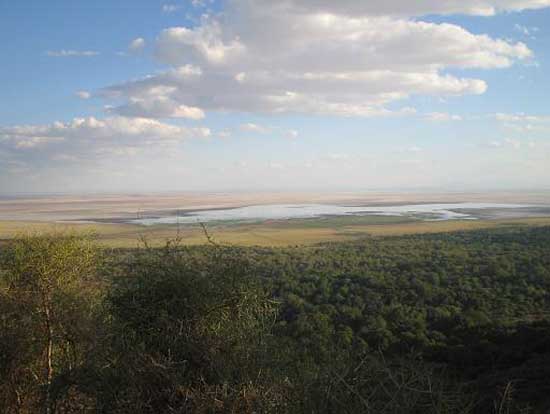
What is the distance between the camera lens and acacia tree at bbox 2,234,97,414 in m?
10.5

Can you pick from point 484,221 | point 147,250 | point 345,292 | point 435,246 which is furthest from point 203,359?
point 484,221

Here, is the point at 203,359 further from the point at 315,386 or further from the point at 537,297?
the point at 537,297

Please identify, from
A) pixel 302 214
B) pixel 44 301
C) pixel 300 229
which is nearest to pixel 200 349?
pixel 44 301

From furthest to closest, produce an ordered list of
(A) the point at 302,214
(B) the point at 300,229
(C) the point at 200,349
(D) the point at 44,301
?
(A) the point at 302,214
(B) the point at 300,229
(D) the point at 44,301
(C) the point at 200,349

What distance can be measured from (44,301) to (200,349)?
611 cm

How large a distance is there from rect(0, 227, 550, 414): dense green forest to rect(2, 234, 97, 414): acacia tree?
0.03 metres

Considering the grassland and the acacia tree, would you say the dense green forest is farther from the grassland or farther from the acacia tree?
the grassland

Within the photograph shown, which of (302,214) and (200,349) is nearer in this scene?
(200,349)

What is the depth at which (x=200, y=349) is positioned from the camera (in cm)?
743

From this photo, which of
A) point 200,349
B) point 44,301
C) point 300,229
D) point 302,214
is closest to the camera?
point 200,349

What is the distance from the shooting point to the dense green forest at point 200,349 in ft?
20.4

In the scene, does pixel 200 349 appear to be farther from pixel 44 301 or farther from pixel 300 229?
pixel 300 229

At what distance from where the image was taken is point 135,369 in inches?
280

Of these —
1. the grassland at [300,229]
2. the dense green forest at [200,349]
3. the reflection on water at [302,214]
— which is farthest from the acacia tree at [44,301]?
the reflection on water at [302,214]
